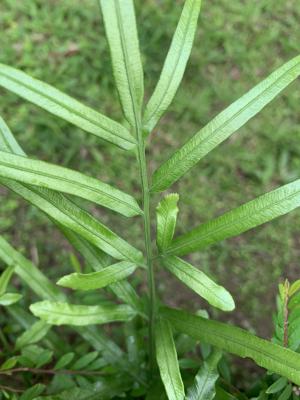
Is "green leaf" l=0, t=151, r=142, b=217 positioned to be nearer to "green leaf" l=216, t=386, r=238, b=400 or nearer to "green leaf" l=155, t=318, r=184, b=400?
"green leaf" l=155, t=318, r=184, b=400

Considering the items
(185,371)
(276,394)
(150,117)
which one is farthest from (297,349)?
(150,117)

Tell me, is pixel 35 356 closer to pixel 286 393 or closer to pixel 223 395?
pixel 223 395

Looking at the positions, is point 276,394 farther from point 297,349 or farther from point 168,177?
point 168,177

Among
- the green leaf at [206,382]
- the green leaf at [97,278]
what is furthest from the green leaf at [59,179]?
the green leaf at [206,382]

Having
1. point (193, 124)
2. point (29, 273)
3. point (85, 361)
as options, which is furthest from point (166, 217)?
point (193, 124)

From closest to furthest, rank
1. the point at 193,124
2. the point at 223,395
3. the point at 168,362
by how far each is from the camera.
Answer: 1. the point at 168,362
2. the point at 223,395
3. the point at 193,124

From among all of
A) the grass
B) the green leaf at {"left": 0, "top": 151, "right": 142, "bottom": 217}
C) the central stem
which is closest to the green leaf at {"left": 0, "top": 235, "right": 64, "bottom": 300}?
the central stem
